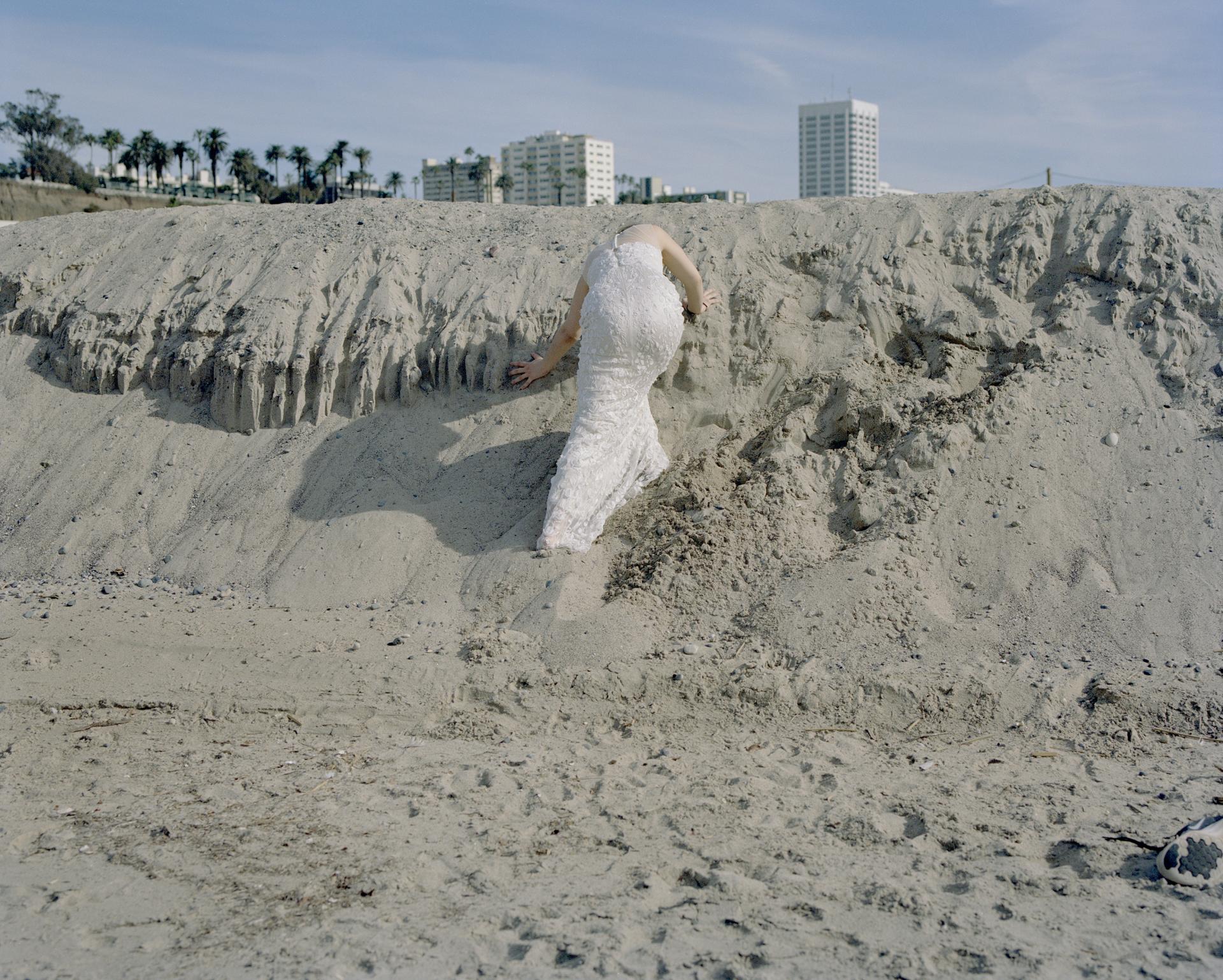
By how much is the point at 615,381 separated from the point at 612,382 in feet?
0.06

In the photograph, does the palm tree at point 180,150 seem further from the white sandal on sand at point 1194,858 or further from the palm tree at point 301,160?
the white sandal on sand at point 1194,858

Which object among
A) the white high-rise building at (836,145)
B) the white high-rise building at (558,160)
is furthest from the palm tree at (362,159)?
the white high-rise building at (836,145)

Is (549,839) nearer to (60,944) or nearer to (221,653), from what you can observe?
(60,944)

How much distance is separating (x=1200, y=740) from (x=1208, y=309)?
3.61 metres

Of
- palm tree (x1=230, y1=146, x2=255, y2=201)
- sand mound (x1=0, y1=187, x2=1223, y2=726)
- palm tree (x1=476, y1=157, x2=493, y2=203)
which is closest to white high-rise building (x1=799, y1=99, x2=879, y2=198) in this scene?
palm tree (x1=476, y1=157, x2=493, y2=203)

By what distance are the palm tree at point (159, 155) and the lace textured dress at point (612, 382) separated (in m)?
49.6

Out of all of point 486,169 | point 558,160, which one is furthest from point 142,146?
point 558,160

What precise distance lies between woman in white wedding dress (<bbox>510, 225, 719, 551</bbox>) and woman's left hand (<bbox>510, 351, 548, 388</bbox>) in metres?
0.65

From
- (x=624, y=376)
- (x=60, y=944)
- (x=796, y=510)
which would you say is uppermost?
(x=624, y=376)

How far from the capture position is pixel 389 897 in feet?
11.7

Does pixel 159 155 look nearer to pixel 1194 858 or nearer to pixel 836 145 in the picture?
pixel 1194 858

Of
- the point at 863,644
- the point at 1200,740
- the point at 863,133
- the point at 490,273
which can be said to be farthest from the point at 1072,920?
the point at 863,133

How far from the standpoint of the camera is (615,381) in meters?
6.63

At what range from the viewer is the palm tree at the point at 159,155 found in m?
48.5
